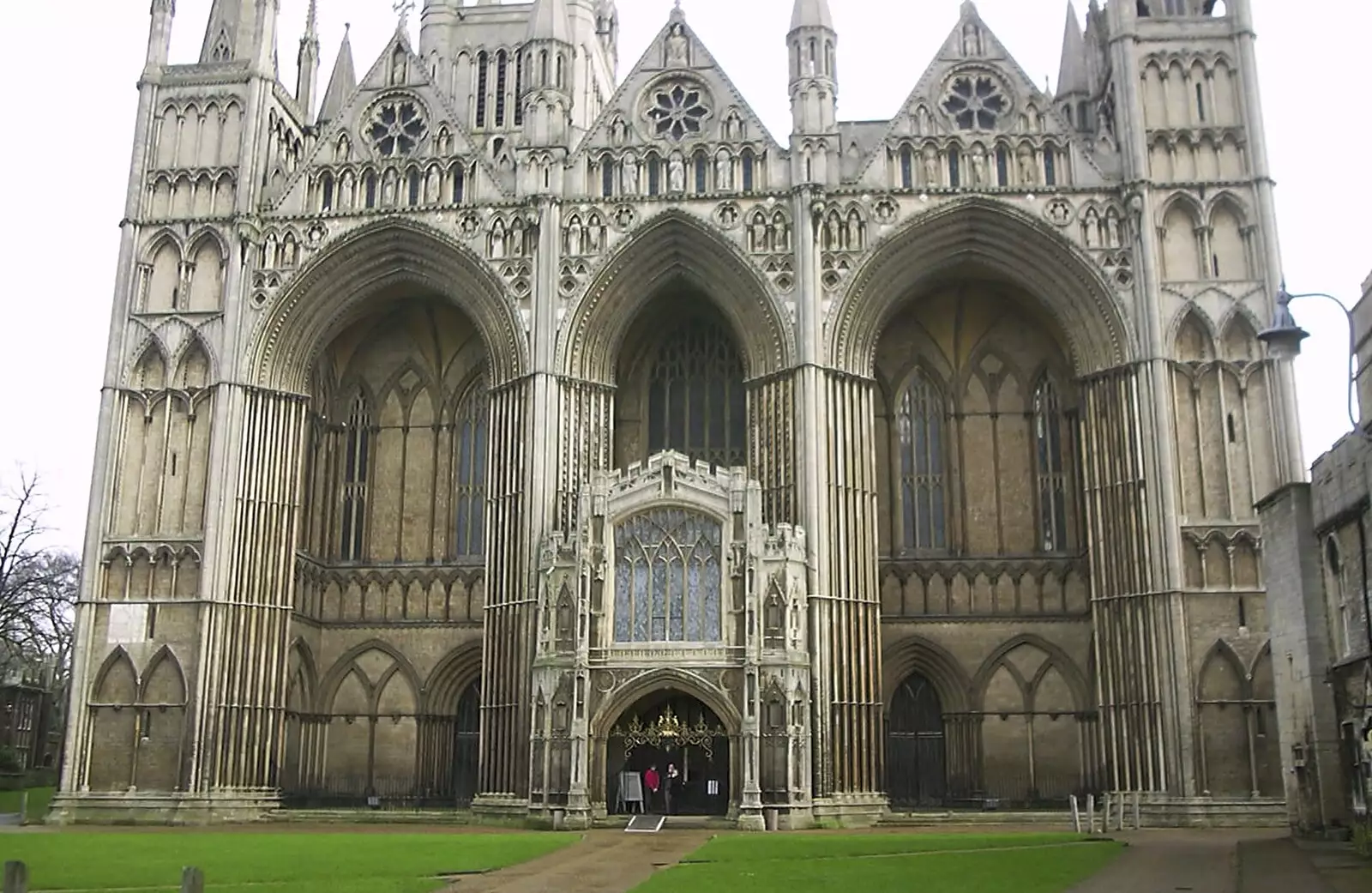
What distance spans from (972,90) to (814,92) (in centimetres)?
431

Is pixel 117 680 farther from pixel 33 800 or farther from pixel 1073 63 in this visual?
pixel 1073 63

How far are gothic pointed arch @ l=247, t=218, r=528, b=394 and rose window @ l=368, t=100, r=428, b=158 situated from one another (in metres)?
2.56

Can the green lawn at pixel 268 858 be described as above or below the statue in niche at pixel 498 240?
below

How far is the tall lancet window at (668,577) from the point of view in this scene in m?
31.7

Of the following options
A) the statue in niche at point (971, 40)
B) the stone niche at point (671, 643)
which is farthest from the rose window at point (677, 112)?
the stone niche at point (671, 643)

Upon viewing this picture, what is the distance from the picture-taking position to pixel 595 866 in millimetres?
20547

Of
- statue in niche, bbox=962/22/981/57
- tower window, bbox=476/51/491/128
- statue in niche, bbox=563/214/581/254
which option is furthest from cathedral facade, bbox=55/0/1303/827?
tower window, bbox=476/51/491/128

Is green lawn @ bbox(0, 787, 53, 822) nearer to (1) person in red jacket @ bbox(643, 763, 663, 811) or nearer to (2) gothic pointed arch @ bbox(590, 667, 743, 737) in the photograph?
(2) gothic pointed arch @ bbox(590, 667, 743, 737)

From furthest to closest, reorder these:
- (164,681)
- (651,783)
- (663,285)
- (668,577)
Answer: (663,285) < (164,681) < (651,783) < (668,577)

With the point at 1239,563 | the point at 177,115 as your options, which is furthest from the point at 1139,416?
the point at 177,115

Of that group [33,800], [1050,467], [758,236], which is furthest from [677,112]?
[33,800]

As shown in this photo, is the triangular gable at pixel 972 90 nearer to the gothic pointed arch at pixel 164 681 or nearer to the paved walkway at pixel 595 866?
the paved walkway at pixel 595 866

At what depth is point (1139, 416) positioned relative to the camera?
33281mm

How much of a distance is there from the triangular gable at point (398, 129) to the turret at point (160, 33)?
503cm
